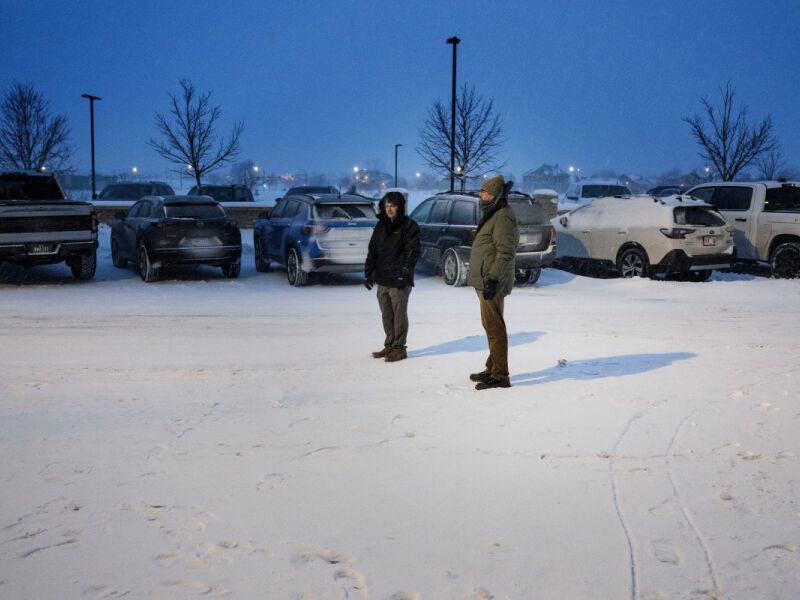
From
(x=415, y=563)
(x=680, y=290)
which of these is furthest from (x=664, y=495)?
(x=680, y=290)

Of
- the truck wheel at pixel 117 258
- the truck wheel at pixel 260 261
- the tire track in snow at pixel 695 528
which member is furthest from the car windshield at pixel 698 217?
the truck wheel at pixel 117 258

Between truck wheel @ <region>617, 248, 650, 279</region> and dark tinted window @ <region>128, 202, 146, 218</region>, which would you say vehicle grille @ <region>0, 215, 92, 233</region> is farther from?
truck wheel @ <region>617, 248, 650, 279</region>

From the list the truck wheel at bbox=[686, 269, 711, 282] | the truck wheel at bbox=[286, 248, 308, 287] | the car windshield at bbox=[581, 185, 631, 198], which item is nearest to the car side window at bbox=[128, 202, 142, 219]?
the truck wheel at bbox=[286, 248, 308, 287]

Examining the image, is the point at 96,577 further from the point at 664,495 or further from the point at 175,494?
the point at 664,495

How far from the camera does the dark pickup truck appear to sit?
13.5 meters

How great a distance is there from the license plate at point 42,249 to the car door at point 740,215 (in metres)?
12.4

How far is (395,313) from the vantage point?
26.9ft

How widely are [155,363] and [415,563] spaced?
4874 millimetres

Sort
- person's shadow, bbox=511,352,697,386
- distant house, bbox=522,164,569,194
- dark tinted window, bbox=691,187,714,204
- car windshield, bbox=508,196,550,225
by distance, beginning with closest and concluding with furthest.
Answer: person's shadow, bbox=511,352,697,386 → car windshield, bbox=508,196,550,225 → dark tinted window, bbox=691,187,714,204 → distant house, bbox=522,164,569,194

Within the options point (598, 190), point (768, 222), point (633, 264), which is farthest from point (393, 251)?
point (598, 190)

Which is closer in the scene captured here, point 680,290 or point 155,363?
point 155,363

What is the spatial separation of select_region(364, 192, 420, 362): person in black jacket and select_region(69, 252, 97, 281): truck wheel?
26.7 ft

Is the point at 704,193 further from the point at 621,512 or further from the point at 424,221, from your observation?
the point at 621,512

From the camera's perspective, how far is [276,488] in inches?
187
